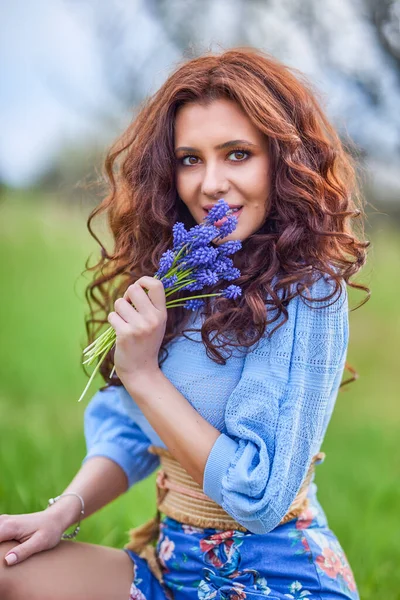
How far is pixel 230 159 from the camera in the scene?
6.07 ft

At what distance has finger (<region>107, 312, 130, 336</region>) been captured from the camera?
1688 millimetres

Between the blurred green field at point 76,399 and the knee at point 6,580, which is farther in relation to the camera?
the blurred green field at point 76,399

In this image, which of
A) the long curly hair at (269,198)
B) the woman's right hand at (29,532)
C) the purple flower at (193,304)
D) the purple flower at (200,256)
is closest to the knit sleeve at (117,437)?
the long curly hair at (269,198)

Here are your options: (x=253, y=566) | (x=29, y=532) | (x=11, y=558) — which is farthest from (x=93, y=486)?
(x=253, y=566)

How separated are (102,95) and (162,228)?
383 centimetres

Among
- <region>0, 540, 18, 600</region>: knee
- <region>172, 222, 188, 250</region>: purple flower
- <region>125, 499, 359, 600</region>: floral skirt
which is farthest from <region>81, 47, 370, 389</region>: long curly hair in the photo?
<region>0, 540, 18, 600</region>: knee

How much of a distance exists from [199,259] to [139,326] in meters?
0.20

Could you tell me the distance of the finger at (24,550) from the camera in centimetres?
170

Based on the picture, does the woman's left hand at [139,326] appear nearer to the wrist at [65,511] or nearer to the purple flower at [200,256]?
the purple flower at [200,256]

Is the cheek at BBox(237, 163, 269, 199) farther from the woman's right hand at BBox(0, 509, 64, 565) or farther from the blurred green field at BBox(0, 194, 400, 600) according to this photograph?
the woman's right hand at BBox(0, 509, 64, 565)

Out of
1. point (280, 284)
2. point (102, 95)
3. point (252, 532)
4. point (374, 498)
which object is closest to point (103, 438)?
point (252, 532)

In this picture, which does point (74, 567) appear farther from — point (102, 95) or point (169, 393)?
point (102, 95)

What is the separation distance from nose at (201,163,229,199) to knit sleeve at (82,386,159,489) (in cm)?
61

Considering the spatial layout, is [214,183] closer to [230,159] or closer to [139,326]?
[230,159]
